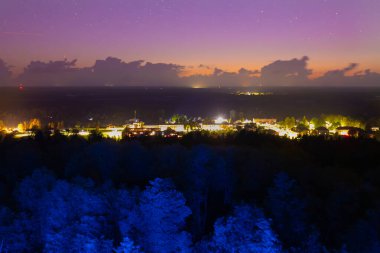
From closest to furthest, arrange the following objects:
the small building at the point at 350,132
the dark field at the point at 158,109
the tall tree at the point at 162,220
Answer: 1. the tall tree at the point at 162,220
2. the small building at the point at 350,132
3. the dark field at the point at 158,109

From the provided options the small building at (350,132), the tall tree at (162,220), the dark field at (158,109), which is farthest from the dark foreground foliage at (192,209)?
the dark field at (158,109)

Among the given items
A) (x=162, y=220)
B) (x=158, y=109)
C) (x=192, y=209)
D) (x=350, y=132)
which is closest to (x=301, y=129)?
(x=350, y=132)

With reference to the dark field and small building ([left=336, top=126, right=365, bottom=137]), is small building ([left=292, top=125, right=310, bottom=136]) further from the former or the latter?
the dark field

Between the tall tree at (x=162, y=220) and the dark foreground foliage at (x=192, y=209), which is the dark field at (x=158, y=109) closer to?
the dark foreground foliage at (x=192, y=209)

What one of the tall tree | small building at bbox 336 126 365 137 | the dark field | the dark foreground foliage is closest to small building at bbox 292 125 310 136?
small building at bbox 336 126 365 137

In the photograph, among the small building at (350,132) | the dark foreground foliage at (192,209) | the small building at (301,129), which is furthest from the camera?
the small building at (301,129)

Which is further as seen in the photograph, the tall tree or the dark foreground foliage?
the tall tree

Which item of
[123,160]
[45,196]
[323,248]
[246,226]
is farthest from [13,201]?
[323,248]

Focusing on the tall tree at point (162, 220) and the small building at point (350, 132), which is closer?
the tall tree at point (162, 220)
